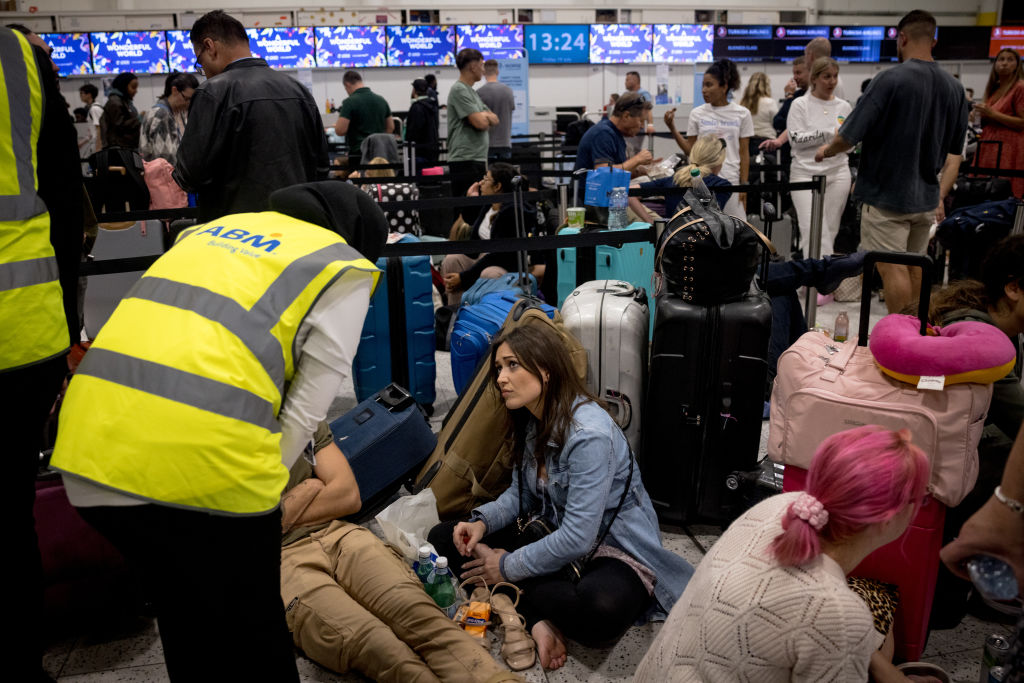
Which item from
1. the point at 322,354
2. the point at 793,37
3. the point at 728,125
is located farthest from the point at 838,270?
the point at 793,37

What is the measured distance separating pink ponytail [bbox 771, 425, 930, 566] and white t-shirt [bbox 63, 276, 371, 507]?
2.87ft

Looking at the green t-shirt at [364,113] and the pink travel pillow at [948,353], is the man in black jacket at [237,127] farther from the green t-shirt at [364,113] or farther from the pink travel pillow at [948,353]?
the green t-shirt at [364,113]

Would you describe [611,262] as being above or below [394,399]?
above

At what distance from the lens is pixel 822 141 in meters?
6.30

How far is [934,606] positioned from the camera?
254cm

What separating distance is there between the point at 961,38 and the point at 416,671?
17.0 meters

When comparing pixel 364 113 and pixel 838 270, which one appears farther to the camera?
pixel 364 113

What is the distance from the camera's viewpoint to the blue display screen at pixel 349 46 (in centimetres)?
1373

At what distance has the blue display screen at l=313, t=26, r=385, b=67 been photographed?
540 inches

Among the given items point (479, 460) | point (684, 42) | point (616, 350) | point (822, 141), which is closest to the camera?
point (479, 460)

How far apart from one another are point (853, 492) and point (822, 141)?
5411mm

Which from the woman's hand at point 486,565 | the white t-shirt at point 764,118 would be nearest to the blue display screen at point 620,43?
the white t-shirt at point 764,118

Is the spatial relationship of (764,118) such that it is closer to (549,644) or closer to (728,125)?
(728,125)

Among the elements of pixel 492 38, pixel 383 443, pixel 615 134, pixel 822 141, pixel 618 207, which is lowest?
pixel 383 443
